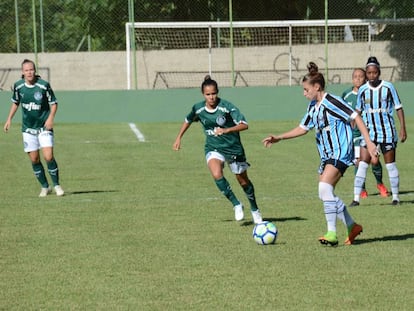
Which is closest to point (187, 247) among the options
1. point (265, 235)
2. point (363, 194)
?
point (265, 235)

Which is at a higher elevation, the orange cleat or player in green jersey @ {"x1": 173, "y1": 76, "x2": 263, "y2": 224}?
player in green jersey @ {"x1": 173, "y1": 76, "x2": 263, "y2": 224}

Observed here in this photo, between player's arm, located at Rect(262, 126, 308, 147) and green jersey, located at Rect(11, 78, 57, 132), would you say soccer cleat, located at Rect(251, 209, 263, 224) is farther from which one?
green jersey, located at Rect(11, 78, 57, 132)

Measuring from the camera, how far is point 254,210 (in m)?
13.0

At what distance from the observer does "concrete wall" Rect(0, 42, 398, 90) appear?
125 ft

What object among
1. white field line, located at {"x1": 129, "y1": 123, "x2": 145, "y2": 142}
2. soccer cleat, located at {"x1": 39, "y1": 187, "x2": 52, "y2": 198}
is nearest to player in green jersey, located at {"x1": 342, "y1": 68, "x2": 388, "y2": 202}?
soccer cleat, located at {"x1": 39, "y1": 187, "x2": 52, "y2": 198}

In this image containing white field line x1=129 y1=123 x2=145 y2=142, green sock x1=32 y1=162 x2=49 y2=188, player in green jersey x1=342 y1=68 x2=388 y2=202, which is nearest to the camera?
player in green jersey x1=342 y1=68 x2=388 y2=202

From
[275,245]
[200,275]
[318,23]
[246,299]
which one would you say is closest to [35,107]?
[275,245]

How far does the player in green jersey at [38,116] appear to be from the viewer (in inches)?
640

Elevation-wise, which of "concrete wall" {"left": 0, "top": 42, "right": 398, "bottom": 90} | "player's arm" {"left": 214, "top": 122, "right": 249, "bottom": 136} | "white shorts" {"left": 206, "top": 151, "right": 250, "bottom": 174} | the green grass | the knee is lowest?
the green grass

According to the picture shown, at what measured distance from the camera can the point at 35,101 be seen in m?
16.3

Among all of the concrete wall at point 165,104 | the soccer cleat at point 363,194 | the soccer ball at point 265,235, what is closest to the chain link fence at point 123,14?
the concrete wall at point 165,104

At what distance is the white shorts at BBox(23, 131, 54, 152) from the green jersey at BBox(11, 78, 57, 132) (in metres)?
0.10

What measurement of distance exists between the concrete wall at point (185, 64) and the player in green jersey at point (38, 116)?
21201 millimetres

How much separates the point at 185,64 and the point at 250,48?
2.49m
